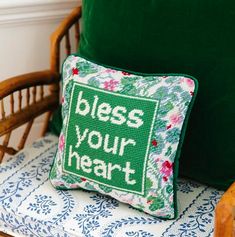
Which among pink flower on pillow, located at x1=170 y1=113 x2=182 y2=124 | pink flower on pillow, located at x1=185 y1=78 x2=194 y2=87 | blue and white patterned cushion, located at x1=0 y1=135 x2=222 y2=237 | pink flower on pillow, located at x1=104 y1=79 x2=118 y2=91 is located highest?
pink flower on pillow, located at x1=185 y1=78 x2=194 y2=87

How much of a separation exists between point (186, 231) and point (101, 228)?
0.61 ft

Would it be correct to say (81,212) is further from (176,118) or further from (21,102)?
(21,102)

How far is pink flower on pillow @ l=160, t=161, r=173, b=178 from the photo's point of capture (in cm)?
112

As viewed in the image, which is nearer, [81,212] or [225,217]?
[225,217]

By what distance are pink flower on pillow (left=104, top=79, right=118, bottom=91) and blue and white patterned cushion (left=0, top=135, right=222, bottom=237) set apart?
266mm

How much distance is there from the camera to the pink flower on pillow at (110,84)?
1.17 meters

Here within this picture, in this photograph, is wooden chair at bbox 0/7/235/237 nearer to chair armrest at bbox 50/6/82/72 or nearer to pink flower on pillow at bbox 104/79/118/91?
chair armrest at bbox 50/6/82/72

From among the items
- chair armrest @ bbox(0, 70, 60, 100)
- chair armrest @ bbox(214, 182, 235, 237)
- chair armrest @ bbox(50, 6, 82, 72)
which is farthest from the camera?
chair armrest @ bbox(50, 6, 82, 72)

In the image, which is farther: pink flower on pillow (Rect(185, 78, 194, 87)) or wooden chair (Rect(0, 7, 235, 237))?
wooden chair (Rect(0, 7, 235, 237))

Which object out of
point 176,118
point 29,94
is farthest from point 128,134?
point 29,94

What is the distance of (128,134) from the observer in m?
1.12

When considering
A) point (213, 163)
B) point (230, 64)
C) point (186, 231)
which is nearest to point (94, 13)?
point (230, 64)

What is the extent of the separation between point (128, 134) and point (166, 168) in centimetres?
11

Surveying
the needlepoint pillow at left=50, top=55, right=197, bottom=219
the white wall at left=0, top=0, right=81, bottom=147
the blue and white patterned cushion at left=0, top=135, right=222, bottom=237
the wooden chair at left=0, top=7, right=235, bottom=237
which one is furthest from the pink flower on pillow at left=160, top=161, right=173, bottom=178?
the white wall at left=0, top=0, right=81, bottom=147
